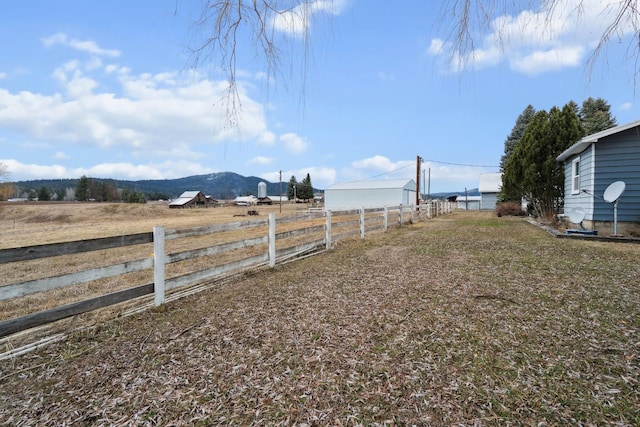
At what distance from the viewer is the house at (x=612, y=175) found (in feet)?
30.3

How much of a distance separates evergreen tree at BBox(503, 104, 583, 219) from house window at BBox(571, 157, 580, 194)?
2.49 meters

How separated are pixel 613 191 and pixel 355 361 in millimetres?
10256

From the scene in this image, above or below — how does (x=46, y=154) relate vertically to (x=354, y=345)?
above

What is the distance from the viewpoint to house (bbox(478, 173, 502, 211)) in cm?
3981

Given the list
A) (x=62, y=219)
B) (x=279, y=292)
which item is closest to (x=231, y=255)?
(x=279, y=292)

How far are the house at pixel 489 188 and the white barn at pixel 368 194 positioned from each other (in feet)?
29.6

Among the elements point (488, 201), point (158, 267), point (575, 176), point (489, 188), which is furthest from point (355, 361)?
point (488, 201)

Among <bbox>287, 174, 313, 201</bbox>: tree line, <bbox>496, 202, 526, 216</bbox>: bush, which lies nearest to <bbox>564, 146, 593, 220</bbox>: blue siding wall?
<bbox>496, 202, 526, 216</bbox>: bush

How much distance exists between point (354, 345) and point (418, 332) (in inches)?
26.9

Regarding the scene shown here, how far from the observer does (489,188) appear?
39969mm

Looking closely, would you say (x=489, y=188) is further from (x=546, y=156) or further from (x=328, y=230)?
(x=328, y=230)

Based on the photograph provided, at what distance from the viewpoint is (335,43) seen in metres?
2.64

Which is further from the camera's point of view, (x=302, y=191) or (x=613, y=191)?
(x=302, y=191)

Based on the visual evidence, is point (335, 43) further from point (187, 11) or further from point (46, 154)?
point (46, 154)
